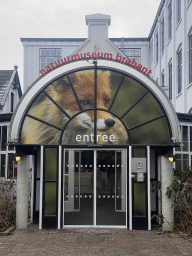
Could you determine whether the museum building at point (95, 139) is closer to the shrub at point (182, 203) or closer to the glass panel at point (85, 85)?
the glass panel at point (85, 85)

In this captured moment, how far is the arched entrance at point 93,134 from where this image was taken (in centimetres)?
1014

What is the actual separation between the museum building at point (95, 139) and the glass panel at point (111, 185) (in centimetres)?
3

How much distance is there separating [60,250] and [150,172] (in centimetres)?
438

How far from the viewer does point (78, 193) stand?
10.5 meters

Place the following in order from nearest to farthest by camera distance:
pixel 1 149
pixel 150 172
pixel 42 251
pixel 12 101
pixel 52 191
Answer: pixel 42 251 < pixel 52 191 < pixel 150 172 < pixel 1 149 < pixel 12 101

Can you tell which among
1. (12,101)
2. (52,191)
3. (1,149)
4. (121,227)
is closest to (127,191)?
(121,227)

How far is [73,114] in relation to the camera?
10.3 m

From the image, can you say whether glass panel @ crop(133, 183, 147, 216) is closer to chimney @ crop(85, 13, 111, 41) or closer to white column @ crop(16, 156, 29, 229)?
white column @ crop(16, 156, 29, 229)

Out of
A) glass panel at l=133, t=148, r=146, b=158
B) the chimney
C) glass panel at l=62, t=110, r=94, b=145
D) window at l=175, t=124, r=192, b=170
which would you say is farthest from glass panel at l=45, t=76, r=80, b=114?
the chimney

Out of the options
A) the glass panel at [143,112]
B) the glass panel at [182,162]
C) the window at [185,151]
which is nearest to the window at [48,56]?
the window at [185,151]

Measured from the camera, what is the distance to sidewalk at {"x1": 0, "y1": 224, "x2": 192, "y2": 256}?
25.9 feet

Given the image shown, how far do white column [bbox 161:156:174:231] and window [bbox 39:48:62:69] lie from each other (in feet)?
90.5

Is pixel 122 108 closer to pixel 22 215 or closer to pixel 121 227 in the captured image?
pixel 121 227

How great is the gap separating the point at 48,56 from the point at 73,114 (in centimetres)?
2685
